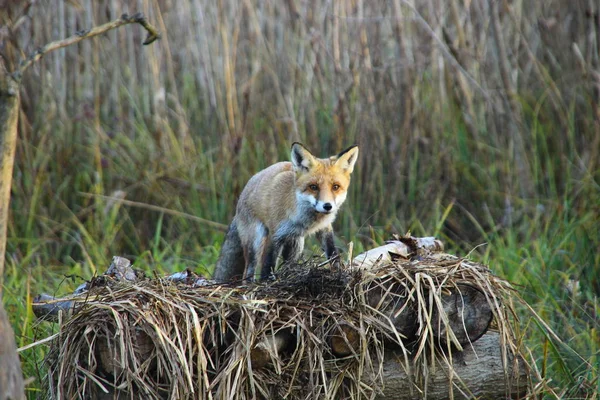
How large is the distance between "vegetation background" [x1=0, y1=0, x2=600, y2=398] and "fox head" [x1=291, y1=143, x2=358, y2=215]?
189 centimetres

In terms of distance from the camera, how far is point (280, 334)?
343 centimetres

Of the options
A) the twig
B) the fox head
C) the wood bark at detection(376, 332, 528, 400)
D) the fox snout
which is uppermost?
the twig

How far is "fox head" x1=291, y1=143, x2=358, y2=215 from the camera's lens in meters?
4.52

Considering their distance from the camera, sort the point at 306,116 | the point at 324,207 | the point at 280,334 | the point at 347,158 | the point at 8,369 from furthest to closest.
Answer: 1. the point at 306,116
2. the point at 347,158
3. the point at 324,207
4. the point at 280,334
5. the point at 8,369

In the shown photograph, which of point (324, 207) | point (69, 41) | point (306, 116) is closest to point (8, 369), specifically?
point (69, 41)

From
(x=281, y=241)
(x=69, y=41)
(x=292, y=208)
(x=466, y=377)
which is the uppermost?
(x=69, y=41)

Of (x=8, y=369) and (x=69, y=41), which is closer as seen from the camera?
(x=8, y=369)

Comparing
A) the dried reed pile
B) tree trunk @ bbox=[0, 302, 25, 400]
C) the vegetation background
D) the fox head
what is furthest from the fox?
tree trunk @ bbox=[0, 302, 25, 400]

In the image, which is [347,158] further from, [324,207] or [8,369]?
[8,369]

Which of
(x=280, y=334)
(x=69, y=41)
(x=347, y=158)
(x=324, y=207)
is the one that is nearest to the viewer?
(x=280, y=334)

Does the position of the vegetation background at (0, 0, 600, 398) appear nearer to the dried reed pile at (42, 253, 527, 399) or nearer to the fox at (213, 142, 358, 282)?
the fox at (213, 142, 358, 282)

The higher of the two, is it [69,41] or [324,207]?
[69,41]

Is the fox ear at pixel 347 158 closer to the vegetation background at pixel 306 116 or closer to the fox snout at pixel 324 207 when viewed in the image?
the fox snout at pixel 324 207

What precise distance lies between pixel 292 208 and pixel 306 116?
2585 mm
